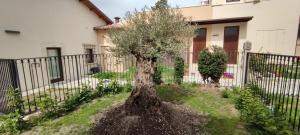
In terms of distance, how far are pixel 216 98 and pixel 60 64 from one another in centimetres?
796

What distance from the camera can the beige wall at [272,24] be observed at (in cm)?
1072

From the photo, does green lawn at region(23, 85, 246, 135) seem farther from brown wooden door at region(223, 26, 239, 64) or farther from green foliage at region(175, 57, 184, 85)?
brown wooden door at region(223, 26, 239, 64)

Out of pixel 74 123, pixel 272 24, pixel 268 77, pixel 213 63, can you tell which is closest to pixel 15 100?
pixel 74 123

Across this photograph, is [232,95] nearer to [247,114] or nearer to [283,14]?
[247,114]

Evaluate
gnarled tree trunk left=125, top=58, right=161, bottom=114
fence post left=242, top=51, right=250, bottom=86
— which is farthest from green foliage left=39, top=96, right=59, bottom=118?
fence post left=242, top=51, right=250, bottom=86

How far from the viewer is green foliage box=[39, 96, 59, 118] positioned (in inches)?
169

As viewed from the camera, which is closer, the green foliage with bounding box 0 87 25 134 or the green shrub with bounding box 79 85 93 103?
the green foliage with bounding box 0 87 25 134

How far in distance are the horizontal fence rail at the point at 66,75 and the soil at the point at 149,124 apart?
4.30 ft

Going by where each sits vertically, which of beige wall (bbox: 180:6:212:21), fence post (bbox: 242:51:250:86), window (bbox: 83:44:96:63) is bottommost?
fence post (bbox: 242:51:250:86)

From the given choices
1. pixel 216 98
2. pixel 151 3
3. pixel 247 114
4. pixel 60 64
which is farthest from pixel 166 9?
pixel 60 64

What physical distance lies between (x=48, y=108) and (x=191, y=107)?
360 cm

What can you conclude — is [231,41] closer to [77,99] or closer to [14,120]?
[77,99]

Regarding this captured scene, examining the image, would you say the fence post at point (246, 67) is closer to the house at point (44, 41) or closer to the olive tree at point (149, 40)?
the olive tree at point (149, 40)

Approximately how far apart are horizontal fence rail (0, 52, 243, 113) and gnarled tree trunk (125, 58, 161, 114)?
532 mm
